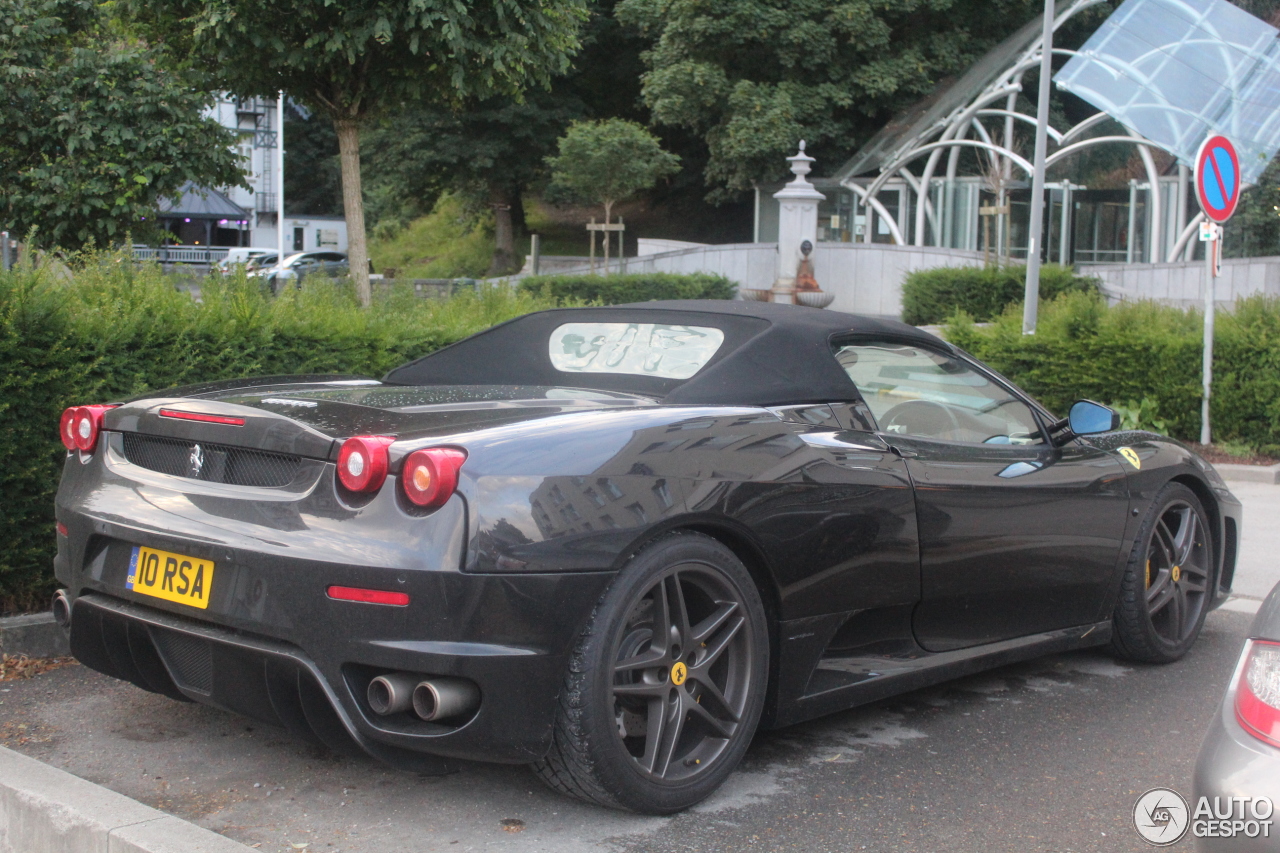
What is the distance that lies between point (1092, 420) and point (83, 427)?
3.36 metres

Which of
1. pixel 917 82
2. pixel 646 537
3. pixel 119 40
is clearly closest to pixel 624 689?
pixel 646 537

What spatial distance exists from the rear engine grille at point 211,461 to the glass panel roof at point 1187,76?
25269 millimetres

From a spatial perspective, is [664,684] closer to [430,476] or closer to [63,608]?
[430,476]

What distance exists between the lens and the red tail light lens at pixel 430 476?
115 inches

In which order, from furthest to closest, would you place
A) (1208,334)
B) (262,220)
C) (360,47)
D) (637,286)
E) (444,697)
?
(262,220), (637,286), (1208,334), (360,47), (444,697)

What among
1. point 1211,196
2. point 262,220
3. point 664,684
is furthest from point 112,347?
point 262,220

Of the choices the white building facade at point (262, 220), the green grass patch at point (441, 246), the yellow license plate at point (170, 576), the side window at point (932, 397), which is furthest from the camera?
the white building facade at point (262, 220)

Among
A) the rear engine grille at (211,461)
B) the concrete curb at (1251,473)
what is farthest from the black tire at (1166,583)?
the concrete curb at (1251,473)

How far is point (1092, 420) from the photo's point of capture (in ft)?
14.9

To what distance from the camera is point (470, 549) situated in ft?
9.48

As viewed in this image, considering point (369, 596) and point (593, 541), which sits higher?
point (593, 541)

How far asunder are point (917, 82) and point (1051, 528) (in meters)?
35.3

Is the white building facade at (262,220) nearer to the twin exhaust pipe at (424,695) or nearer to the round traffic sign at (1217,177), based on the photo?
the round traffic sign at (1217,177)

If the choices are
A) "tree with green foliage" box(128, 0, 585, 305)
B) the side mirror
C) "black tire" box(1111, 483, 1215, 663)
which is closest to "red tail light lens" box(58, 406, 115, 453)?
the side mirror
